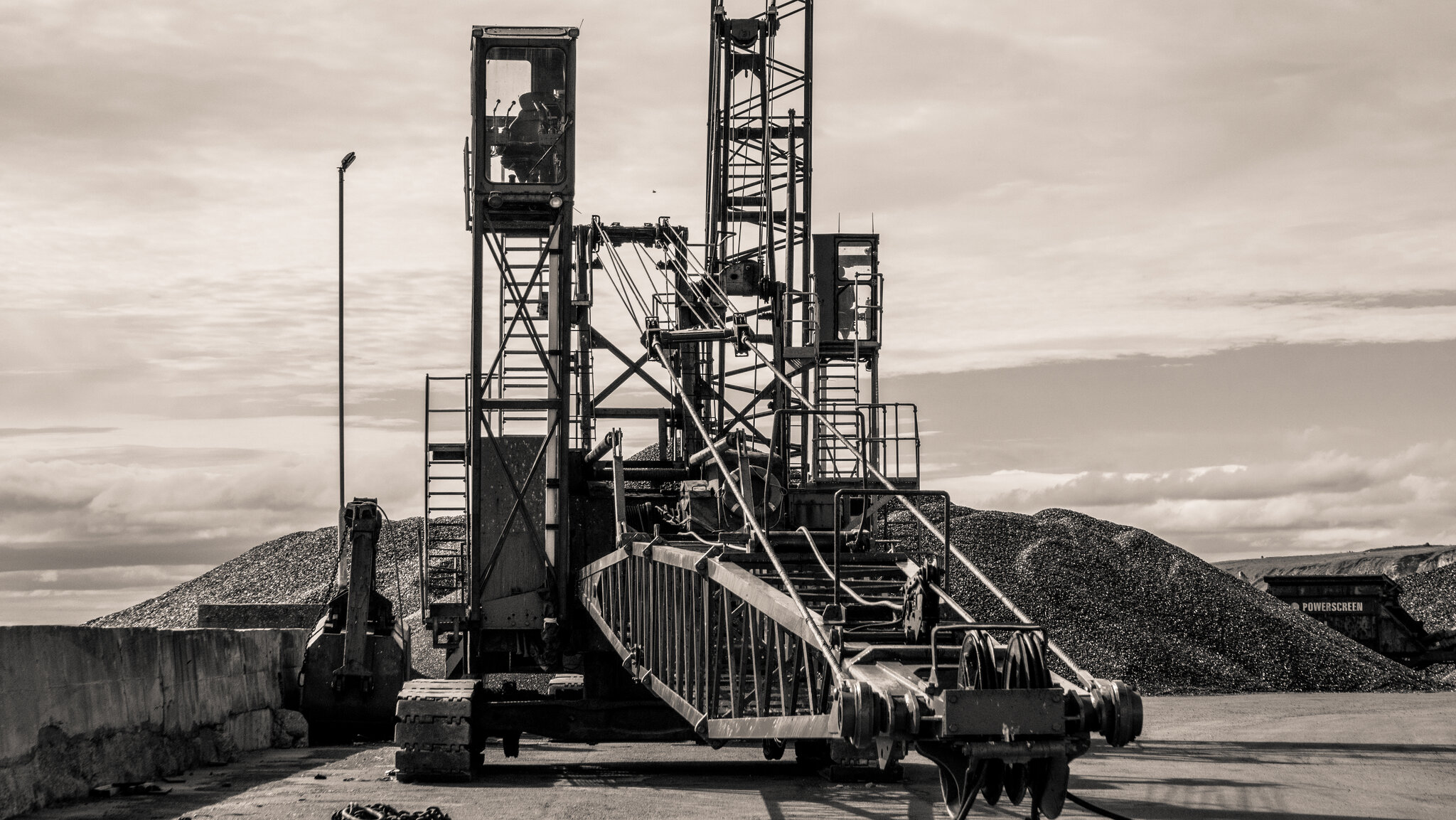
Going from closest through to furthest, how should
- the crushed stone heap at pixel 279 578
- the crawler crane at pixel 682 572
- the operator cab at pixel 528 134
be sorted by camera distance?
the crawler crane at pixel 682 572 < the operator cab at pixel 528 134 < the crushed stone heap at pixel 279 578

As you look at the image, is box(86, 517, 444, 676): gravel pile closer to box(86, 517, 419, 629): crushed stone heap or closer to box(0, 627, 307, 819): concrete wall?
box(86, 517, 419, 629): crushed stone heap

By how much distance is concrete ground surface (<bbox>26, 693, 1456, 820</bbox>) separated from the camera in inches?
504

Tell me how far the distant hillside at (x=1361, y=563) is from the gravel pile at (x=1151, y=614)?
107 ft

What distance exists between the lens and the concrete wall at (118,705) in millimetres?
11648

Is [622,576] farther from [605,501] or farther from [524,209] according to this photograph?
[524,209]

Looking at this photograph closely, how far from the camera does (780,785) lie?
15211 millimetres

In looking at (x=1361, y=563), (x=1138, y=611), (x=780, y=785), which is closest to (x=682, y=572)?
(x=780, y=785)

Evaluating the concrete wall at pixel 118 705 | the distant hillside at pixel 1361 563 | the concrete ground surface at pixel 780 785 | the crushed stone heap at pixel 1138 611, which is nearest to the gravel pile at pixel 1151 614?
the crushed stone heap at pixel 1138 611

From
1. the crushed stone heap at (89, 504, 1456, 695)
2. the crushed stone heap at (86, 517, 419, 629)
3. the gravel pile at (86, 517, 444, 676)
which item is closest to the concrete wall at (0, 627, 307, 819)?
the crushed stone heap at (89, 504, 1456, 695)

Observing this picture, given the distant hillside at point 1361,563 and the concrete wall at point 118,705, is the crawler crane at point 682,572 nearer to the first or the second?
the concrete wall at point 118,705

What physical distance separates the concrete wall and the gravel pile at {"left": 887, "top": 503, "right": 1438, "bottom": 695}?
1563cm

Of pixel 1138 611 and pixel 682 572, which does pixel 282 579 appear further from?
pixel 682 572

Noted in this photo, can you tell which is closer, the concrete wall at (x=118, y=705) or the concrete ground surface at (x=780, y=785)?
the concrete wall at (x=118, y=705)

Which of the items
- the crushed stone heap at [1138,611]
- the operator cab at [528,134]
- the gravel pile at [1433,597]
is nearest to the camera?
the operator cab at [528,134]
